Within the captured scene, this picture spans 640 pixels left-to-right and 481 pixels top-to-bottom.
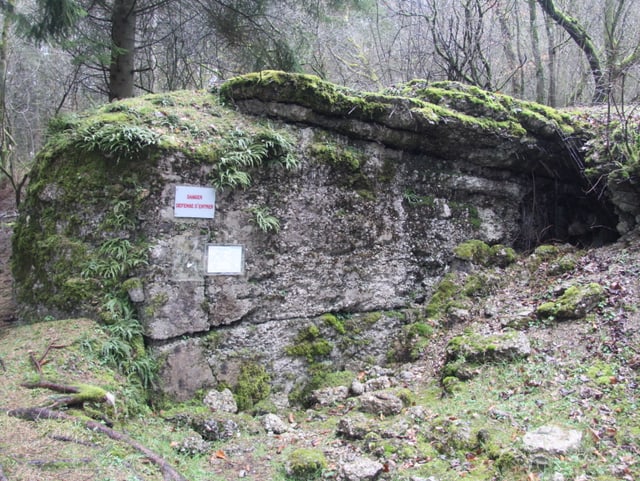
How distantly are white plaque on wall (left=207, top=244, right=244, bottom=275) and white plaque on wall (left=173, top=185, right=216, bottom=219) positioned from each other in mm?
439

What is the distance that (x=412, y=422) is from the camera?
15.0ft

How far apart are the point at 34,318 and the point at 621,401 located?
253 inches

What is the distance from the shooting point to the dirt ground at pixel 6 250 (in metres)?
6.48

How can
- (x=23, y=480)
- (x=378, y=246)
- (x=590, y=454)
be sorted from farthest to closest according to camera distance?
(x=378, y=246)
(x=590, y=454)
(x=23, y=480)

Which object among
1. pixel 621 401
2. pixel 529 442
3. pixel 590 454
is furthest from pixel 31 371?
pixel 621 401

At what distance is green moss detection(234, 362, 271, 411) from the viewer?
571 centimetres

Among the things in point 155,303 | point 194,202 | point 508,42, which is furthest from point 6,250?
point 508,42

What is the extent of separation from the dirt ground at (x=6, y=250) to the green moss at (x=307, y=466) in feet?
14.5

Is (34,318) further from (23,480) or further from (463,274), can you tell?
(463,274)

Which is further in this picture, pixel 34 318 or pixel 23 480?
pixel 34 318

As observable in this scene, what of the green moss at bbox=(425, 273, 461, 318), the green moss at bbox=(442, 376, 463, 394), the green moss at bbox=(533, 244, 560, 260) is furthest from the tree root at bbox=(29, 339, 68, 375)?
the green moss at bbox=(533, 244, 560, 260)

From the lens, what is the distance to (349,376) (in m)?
6.47

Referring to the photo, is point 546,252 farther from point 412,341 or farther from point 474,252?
point 412,341

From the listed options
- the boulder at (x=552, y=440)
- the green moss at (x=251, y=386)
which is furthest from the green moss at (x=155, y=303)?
the boulder at (x=552, y=440)
